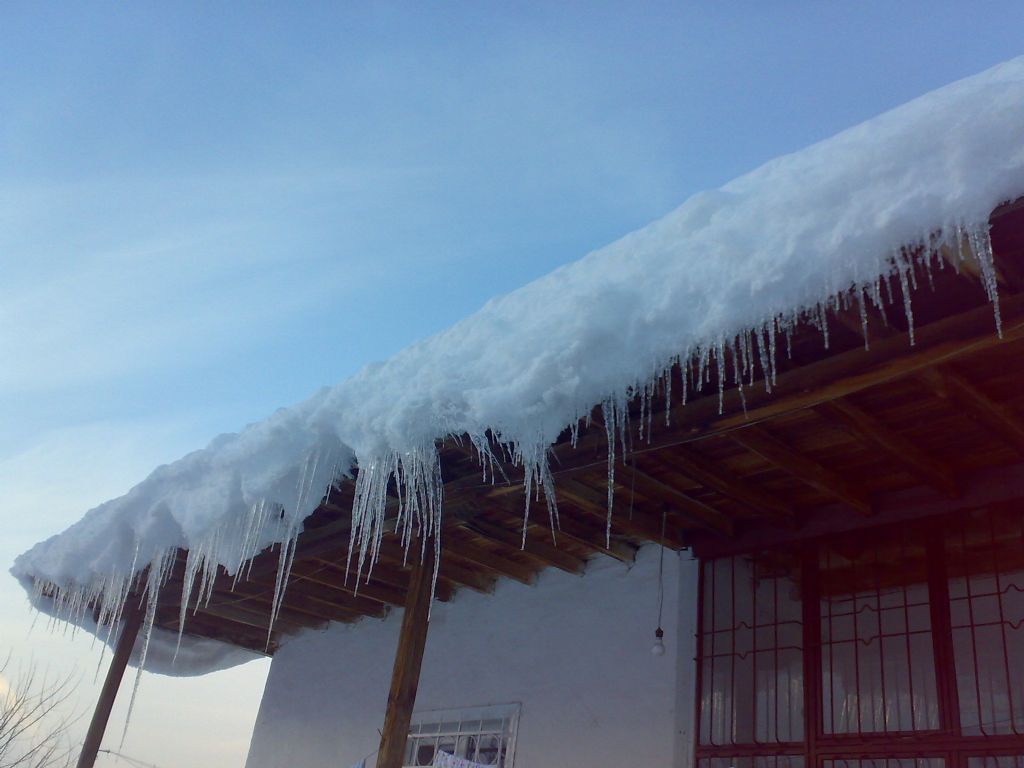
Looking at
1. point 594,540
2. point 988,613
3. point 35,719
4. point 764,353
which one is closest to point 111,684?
point 594,540

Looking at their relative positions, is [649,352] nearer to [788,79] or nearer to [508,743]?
[508,743]

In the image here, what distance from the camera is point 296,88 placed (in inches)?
308

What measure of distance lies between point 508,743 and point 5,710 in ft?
45.3

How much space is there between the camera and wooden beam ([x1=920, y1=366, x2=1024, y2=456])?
3.22 metres

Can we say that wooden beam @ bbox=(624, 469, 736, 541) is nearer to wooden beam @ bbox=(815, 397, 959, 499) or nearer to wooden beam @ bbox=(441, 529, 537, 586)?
wooden beam @ bbox=(815, 397, 959, 499)

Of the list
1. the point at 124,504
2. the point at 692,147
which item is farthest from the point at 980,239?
the point at 692,147

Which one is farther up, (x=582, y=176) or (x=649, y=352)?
(x=582, y=176)

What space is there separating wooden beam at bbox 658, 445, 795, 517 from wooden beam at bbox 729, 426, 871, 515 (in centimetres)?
28

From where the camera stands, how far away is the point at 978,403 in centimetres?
343

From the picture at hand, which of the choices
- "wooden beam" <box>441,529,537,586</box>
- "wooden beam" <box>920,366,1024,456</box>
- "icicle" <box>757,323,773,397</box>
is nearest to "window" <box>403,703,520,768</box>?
"wooden beam" <box>441,529,537,586</box>

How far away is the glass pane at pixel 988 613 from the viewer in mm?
4281

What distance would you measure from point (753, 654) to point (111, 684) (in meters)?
5.01

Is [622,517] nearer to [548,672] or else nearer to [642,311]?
[548,672]

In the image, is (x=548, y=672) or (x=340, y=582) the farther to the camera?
(x=340, y=582)
